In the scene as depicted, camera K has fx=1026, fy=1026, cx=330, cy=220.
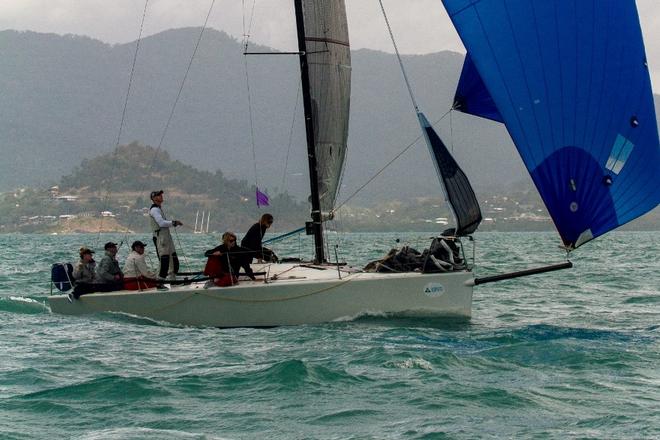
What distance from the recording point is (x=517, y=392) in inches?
371

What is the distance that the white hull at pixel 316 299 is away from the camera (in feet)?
46.2

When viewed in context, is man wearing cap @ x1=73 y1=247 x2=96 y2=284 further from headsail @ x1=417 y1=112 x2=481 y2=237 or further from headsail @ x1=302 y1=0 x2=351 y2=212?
headsail @ x1=417 y1=112 x2=481 y2=237

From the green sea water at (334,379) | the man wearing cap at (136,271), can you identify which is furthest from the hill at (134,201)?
the green sea water at (334,379)

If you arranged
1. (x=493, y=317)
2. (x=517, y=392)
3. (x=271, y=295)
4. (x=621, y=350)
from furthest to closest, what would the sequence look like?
(x=493, y=317) → (x=271, y=295) → (x=621, y=350) → (x=517, y=392)

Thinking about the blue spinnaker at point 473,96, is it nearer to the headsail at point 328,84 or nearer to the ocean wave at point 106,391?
the headsail at point 328,84

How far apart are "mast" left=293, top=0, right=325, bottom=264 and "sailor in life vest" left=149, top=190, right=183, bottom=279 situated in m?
2.52

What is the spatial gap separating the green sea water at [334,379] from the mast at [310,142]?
3213mm

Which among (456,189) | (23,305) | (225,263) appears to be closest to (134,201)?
(23,305)

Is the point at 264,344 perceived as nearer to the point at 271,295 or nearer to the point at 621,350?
the point at 271,295

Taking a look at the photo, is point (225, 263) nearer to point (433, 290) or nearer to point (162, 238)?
point (162, 238)

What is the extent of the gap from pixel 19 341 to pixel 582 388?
7.24 meters

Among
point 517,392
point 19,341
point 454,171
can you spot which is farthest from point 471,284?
point 19,341

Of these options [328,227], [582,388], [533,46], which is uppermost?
[533,46]

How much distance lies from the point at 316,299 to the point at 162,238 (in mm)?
2688
